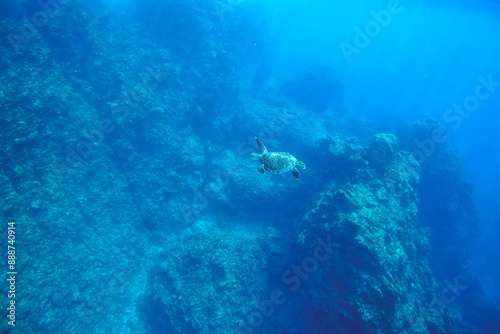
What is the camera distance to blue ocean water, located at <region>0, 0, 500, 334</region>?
7188mm

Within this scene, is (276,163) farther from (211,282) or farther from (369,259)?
(211,282)

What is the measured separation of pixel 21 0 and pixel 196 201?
16738mm

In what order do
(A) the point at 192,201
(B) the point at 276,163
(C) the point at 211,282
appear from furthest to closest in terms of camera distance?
(A) the point at 192,201, (C) the point at 211,282, (B) the point at 276,163

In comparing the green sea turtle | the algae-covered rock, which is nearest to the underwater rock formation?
the algae-covered rock

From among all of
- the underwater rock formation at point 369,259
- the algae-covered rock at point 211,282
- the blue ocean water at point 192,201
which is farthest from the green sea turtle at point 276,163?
the algae-covered rock at point 211,282

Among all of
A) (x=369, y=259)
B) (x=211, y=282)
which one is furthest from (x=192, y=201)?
(x=369, y=259)

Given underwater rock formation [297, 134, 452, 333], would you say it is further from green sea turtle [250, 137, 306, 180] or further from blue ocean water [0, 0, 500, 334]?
green sea turtle [250, 137, 306, 180]

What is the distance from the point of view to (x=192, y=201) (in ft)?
40.7

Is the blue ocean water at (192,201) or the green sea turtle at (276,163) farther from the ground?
the green sea turtle at (276,163)

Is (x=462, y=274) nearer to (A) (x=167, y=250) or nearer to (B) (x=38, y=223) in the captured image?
(A) (x=167, y=250)

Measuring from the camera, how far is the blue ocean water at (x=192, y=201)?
7.19 metres

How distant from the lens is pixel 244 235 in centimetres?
1112

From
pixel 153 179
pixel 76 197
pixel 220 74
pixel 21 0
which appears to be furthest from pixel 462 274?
pixel 21 0

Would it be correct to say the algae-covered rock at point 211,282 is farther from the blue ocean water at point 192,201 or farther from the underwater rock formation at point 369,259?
the underwater rock formation at point 369,259
